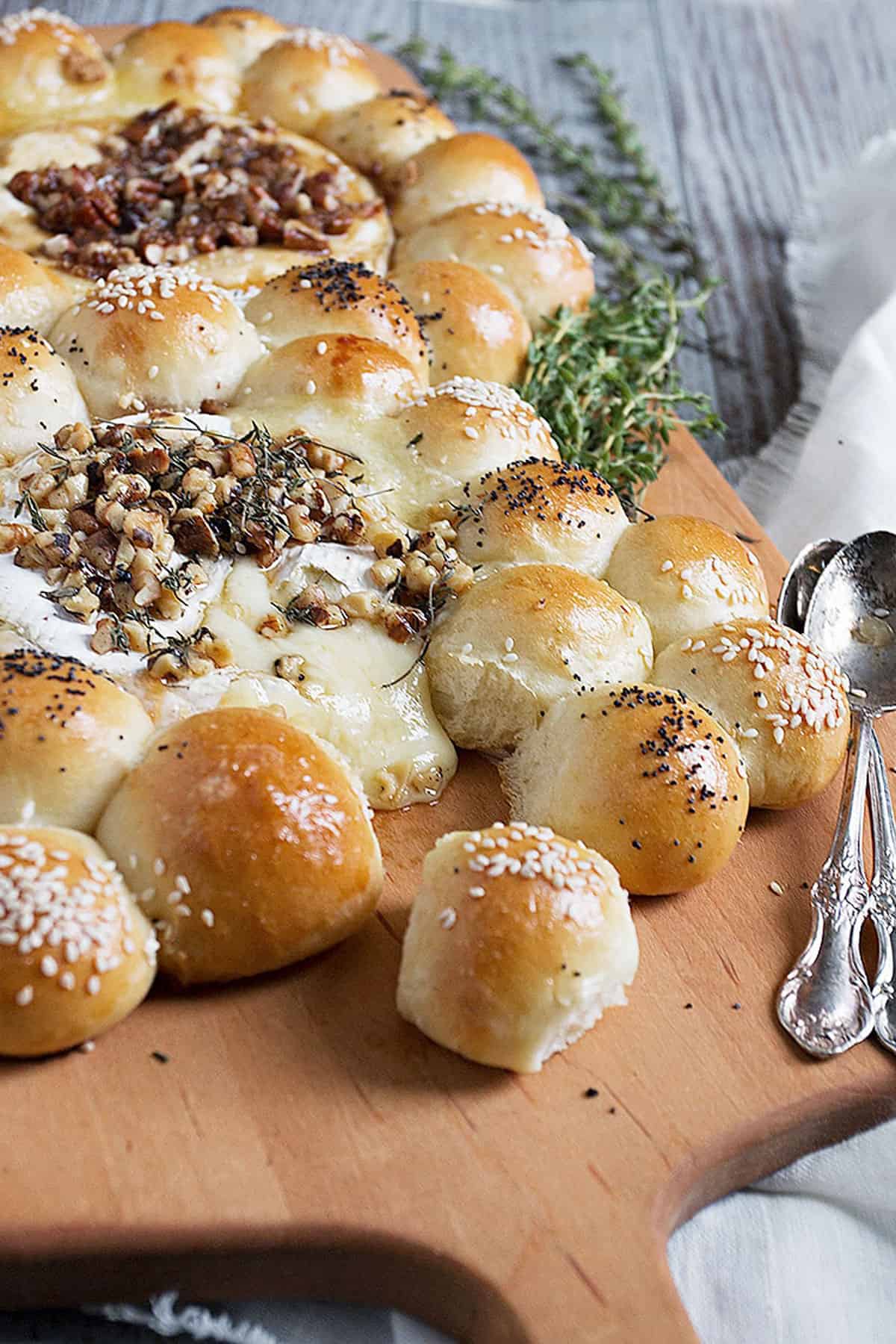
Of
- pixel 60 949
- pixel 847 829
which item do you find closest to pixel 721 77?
pixel 847 829

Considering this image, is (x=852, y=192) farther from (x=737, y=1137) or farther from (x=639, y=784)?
(x=737, y=1137)

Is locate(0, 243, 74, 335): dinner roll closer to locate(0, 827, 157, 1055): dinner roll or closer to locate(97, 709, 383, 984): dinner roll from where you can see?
locate(97, 709, 383, 984): dinner roll

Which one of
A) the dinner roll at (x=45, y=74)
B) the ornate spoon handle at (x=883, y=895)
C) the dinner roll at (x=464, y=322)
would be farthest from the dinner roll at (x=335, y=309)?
the ornate spoon handle at (x=883, y=895)

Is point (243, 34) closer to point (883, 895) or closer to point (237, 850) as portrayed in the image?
point (237, 850)

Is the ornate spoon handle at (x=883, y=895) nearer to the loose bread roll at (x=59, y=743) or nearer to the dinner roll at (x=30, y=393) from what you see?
the loose bread roll at (x=59, y=743)

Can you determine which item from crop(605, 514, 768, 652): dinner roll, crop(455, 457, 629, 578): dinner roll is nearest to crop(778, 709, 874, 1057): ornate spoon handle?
crop(605, 514, 768, 652): dinner roll
